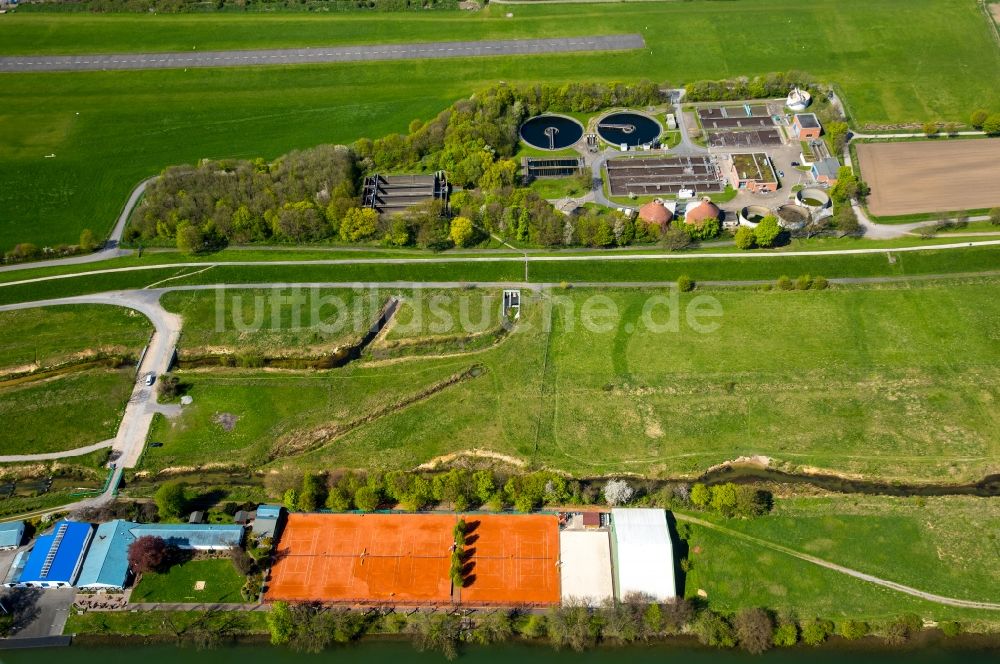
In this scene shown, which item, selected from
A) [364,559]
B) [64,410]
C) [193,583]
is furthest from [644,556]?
[64,410]

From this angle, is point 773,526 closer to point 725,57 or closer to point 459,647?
point 459,647

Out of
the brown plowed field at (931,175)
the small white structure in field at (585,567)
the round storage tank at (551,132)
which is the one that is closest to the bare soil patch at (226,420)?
the small white structure in field at (585,567)

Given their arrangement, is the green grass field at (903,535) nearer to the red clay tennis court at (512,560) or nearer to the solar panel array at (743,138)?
the red clay tennis court at (512,560)

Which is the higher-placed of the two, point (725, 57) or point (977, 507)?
point (725, 57)

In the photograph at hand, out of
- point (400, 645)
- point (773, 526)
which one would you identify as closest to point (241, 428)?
point (400, 645)

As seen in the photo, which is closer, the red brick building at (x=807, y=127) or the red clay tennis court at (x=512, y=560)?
the red clay tennis court at (x=512, y=560)

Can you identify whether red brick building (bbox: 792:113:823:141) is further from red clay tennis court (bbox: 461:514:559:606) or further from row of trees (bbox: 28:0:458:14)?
red clay tennis court (bbox: 461:514:559:606)
